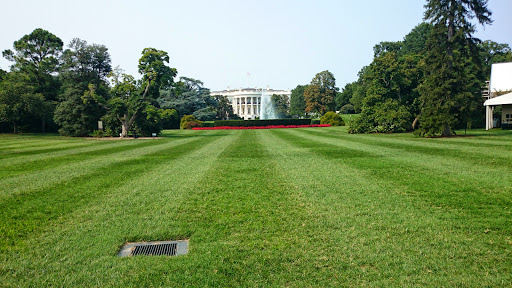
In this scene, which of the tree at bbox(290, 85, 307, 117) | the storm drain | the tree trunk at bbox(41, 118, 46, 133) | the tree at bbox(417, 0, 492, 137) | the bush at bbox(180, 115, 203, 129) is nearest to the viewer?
the storm drain

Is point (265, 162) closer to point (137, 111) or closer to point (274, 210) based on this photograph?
point (274, 210)

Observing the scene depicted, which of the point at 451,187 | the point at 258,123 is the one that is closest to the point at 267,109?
the point at 258,123

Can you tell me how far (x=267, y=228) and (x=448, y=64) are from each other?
22.6m

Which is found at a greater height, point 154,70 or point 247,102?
point 247,102

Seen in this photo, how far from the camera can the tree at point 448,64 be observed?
69.9ft

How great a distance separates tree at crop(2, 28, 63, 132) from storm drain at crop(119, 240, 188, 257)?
4176 centimetres

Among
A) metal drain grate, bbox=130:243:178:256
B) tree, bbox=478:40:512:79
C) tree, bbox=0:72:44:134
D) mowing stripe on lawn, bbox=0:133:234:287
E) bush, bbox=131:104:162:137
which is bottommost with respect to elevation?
metal drain grate, bbox=130:243:178:256

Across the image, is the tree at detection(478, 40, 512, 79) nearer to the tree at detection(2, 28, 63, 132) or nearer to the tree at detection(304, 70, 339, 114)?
the tree at detection(304, 70, 339, 114)

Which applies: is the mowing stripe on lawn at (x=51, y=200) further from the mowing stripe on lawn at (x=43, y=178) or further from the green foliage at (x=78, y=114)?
the green foliage at (x=78, y=114)

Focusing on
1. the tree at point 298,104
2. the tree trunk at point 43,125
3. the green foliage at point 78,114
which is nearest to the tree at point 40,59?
the tree trunk at point 43,125

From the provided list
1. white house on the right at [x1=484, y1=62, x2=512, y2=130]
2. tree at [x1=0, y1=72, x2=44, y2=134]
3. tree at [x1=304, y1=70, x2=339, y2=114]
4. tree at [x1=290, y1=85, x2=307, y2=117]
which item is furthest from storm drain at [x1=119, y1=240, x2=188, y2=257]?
tree at [x1=290, y1=85, x2=307, y2=117]

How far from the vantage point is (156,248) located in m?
4.11

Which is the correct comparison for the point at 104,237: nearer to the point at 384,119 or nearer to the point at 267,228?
the point at 267,228

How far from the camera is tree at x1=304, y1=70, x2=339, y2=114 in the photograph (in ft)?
276
